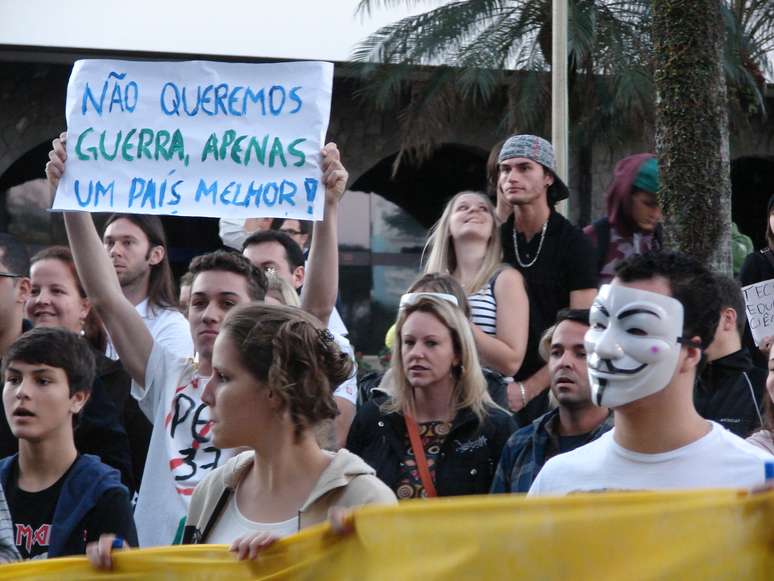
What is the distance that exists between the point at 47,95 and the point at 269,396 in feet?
40.7

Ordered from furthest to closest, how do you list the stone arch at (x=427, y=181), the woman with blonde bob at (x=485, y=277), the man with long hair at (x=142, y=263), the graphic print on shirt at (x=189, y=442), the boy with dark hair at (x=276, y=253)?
the stone arch at (x=427, y=181) < the boy with dark hair at (x=276, y=253) < the man with long hair at (x=142, y=263) < the woman with blonde bob at (x=485, y=277) < the graphic print on shirt at (x=189, y=442)


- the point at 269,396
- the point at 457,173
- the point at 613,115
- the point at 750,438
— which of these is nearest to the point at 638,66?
the point at 613,115

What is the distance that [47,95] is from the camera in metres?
15.4

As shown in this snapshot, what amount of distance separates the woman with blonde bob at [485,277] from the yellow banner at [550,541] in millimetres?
2724

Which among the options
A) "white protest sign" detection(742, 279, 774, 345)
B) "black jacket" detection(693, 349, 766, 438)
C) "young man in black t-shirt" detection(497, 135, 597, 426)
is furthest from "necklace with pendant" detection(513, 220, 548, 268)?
"black jacket" detection(693, 349, 766, 438)

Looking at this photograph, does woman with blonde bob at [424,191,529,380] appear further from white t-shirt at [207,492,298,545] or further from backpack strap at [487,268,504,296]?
white t-shirt at [207,492,298,545]

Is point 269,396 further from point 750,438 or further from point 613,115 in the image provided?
point 613,115

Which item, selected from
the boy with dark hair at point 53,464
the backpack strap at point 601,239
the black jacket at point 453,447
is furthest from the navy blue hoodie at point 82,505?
the backpack strap at point 601,239

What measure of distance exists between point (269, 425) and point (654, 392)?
1003 mm

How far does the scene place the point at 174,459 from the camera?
15.5ft

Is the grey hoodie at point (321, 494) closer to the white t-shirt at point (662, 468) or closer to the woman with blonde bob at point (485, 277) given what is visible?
the white t-shirt at point (662, 468)

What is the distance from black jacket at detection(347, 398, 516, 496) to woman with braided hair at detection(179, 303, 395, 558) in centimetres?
115

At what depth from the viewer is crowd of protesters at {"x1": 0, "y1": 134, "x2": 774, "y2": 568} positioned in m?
3.54

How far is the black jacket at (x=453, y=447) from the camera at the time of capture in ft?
16.0
